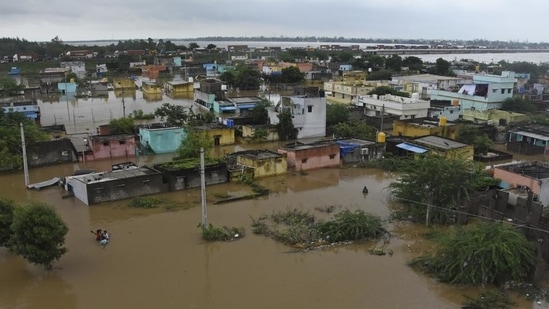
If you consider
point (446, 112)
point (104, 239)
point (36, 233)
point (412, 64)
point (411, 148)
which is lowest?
point (104, 239)

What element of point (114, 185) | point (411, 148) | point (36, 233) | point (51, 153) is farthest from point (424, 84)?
point (36, 233)

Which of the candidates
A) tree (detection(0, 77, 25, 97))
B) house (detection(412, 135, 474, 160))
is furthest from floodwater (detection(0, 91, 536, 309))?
tree (detection(0, 77, 25, 97))

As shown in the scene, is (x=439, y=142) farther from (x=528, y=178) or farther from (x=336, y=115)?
(x=336, y=115)

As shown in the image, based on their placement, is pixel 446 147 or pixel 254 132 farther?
pixel 254 132

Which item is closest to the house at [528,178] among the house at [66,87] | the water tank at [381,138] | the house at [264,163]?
the water tank at [381,138]

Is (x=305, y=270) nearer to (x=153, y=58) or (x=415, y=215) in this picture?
(x=415, y=215)

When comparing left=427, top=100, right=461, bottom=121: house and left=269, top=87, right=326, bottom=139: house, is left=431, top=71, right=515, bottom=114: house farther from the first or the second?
left=269, top=87, right=326, bottom=139: house
